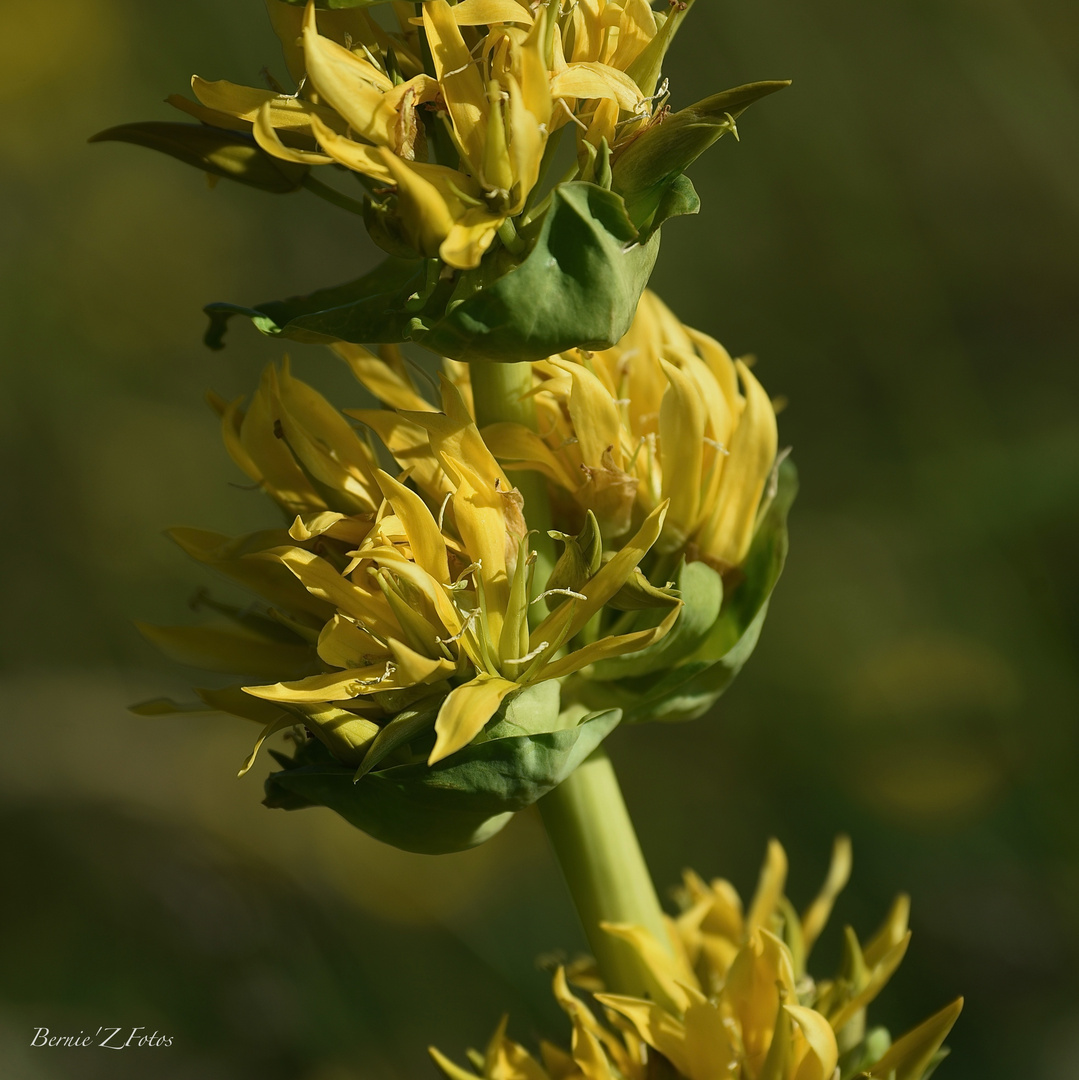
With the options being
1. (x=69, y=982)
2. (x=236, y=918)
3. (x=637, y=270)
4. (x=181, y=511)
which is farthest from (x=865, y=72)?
(x=69, y=982)

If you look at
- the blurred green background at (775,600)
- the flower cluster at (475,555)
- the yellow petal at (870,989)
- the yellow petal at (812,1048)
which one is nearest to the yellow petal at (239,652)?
the flower cluster at (475,555)

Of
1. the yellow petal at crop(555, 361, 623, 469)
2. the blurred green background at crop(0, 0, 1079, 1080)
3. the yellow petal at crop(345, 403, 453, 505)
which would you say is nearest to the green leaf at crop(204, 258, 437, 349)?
the yellow petal at crop(345, 403, 453, 505)

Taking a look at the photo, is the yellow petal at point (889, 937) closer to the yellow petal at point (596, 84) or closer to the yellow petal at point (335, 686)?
the yellow petal at point (335, 686)

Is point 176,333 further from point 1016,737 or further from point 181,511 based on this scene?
point 1016,737

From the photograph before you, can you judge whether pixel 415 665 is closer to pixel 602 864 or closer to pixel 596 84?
pixel 602 864

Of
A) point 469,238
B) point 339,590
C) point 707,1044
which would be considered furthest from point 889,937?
point 469,238

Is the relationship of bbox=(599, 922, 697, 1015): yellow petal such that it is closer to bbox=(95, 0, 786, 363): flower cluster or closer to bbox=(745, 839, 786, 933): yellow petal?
bbox=(745, 839, 786, 933): yellow petal
